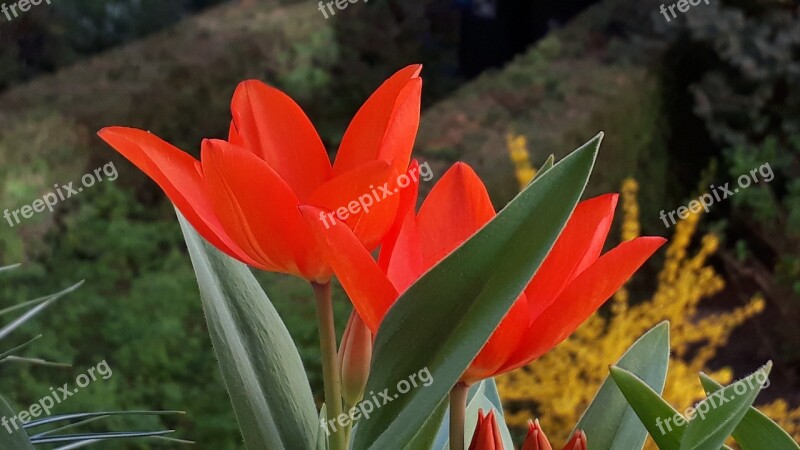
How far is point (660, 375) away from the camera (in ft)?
1.28

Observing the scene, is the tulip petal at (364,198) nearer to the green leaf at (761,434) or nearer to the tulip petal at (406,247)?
the tulip petal at (406,247)

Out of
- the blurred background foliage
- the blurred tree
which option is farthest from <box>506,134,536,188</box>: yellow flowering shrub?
the blurred tree

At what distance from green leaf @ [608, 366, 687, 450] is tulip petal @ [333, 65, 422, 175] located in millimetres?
109

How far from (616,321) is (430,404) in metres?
1.37

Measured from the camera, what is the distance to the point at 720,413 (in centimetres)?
30

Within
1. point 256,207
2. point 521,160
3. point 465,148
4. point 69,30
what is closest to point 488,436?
point 256,207

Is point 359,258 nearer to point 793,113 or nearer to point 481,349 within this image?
point 481,349

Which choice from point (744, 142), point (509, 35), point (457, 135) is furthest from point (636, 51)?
point (509, 35)

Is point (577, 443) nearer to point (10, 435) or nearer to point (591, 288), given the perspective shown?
point (591, 288)

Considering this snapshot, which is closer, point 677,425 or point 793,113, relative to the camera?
point 677,425

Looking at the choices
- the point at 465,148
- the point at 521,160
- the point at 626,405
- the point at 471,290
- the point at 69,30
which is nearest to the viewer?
the point at 471,290

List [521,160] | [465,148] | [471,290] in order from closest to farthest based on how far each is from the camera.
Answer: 1. [471,290]
2. [521,160]
3. [465,148]

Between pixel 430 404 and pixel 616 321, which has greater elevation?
pixel 430 404

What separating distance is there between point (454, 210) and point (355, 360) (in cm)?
7
